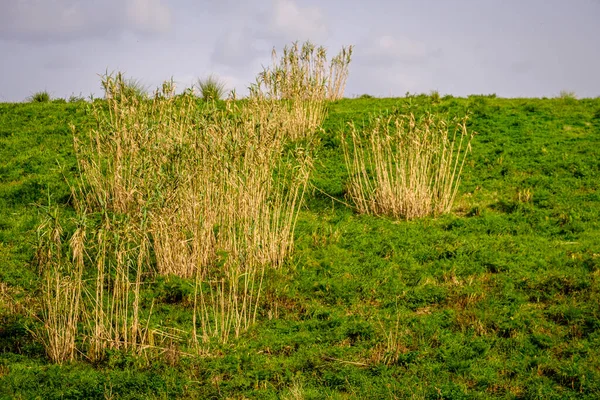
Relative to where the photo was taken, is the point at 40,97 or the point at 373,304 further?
the point at 40,97

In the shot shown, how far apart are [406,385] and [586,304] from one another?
9.31ft

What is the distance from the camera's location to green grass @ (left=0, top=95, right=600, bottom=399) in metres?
5.76

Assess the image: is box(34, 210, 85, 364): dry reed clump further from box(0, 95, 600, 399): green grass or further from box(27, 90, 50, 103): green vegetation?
box(27, 90, 50, 103): green vegetation

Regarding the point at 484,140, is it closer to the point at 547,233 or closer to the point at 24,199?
the point at 547,233

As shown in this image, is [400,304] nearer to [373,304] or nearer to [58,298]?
[373,304]

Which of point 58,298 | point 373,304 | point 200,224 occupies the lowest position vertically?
point 373,304

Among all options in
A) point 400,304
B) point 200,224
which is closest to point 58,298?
point 200,224

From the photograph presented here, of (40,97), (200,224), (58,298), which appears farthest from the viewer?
(40,97)

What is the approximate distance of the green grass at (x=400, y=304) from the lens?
5.76 m

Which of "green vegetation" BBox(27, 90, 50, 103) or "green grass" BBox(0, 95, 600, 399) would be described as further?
"green vegetation" BBox(27, 90, 50, 103)

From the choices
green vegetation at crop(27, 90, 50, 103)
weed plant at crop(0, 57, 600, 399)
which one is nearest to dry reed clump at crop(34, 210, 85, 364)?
weed plant at crop(0, 57, 600, 399)

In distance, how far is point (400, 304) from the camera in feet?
24.7

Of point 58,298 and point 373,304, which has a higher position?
point 58,298

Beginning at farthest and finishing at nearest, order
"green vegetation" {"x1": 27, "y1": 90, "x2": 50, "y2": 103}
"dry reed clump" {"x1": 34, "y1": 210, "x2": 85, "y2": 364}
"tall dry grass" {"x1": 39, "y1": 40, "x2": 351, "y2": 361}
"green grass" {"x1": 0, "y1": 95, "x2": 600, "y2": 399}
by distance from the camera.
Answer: "green vegetation" {"x1": 27, "y1": 90, "x2": 50, "y2": 103}, "tall dry grass" {"x1": 39, "y1": 40, "x2": 351, "y2": 361}, "dry reed clump" {"x1": 34, "y1": 210, "x2": 85, "y2": 364}, "green grass" {"x1": 0, "y1": 95, "x2": 600, "y2": 399}
